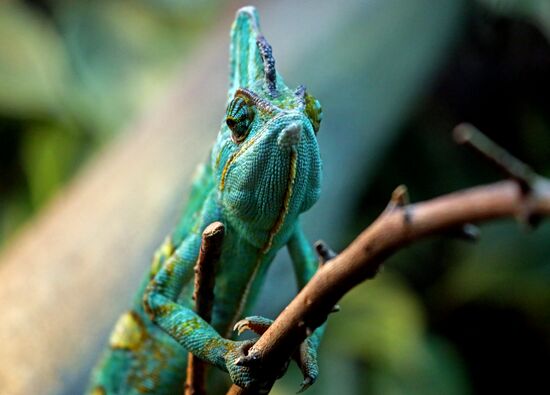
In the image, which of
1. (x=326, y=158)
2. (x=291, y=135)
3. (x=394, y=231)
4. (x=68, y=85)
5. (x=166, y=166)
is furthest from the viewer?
(x=68, y=85)

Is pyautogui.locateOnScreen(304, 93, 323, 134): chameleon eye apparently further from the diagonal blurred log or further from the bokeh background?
the bokeh background

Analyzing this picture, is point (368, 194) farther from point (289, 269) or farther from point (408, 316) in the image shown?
point (289, 269)

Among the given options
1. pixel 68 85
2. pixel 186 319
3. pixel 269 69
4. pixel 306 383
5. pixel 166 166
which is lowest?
pixel 306 383

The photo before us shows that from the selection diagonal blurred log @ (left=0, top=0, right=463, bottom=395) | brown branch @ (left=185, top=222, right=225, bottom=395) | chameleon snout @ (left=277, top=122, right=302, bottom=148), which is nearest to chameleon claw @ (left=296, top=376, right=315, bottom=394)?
brown branch @ (left=185, top=222, right=225, bottom=395)

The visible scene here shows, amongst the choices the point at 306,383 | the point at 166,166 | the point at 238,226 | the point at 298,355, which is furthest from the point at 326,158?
the point at 306,383

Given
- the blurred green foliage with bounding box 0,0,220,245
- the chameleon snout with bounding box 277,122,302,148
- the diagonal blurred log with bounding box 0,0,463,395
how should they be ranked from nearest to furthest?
the chameleon snout with bounding box 277,122,302,148
the diagonal blurred log with bounding box 0,0,463,395
the blurred green foliage with bounding box 0,0,220,245

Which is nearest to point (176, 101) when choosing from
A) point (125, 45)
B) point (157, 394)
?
point (125, 45)

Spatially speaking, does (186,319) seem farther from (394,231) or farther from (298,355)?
(394,231)
